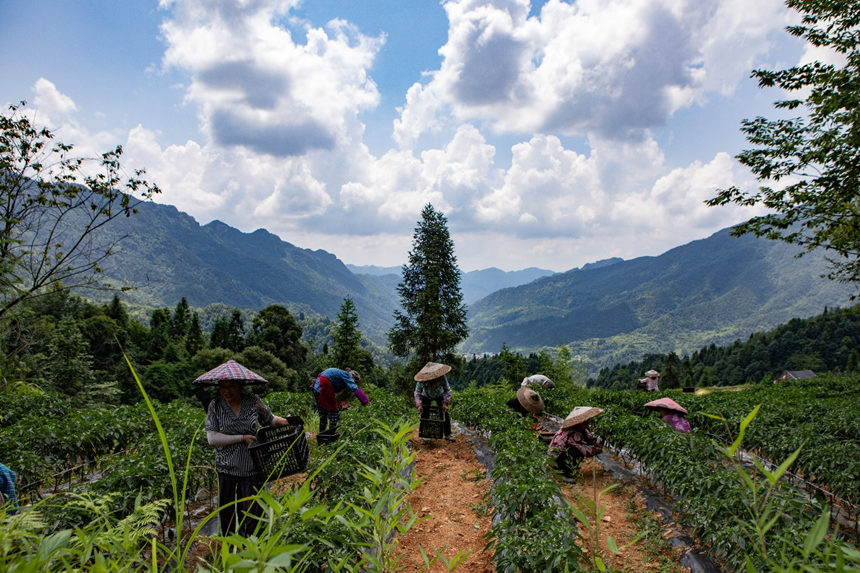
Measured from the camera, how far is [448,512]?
567cm

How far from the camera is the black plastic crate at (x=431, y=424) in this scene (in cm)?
890

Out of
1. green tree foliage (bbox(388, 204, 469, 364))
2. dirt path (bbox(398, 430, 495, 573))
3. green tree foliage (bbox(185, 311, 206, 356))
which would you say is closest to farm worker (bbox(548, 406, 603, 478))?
dirt path (bbox(398, 430, 495, 573))

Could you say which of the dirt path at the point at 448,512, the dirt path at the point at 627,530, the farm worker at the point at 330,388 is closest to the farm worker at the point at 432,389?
the dirt path at the point at 448,512

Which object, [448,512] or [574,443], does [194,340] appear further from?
[574,443]

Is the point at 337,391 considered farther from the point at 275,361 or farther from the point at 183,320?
the point at 183,320

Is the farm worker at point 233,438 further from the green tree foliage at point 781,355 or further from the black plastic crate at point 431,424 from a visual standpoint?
A: the green tree foliage at point 781,355

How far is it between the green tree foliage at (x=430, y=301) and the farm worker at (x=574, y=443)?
16888 millimetres

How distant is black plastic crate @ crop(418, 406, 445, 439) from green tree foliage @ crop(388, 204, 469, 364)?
14819 millimetres

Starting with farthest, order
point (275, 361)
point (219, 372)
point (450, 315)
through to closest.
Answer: point (275, 361) < point (450, 315) < point (219, 372)

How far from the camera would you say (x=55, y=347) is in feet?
82.3

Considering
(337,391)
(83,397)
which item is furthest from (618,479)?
(83,397)

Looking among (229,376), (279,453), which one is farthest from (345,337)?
(229,376)

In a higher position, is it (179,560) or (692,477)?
(179,560)

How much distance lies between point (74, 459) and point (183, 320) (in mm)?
57961
